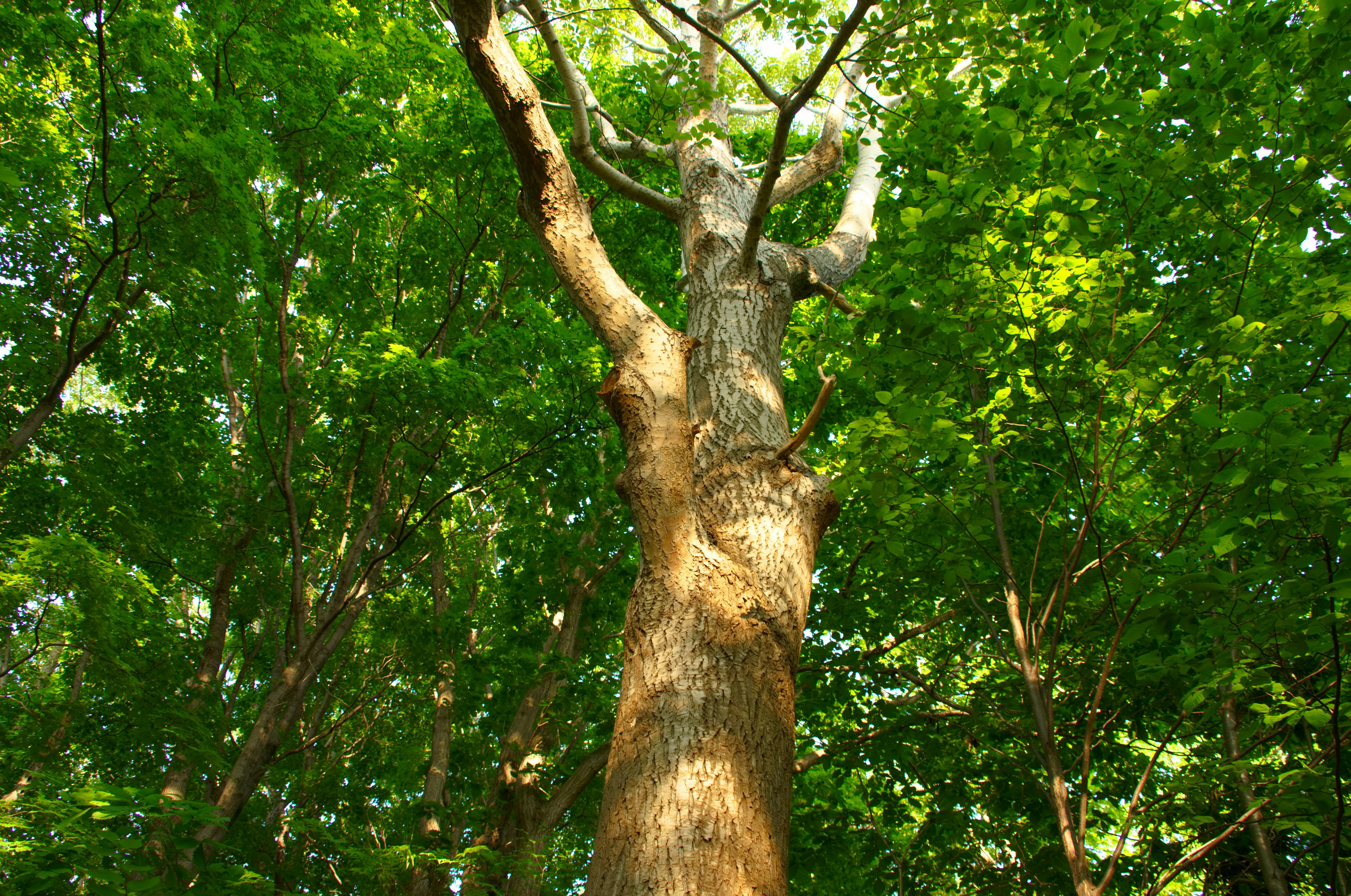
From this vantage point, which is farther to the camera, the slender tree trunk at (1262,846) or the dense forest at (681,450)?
the slender tree trunk at (1262,846)

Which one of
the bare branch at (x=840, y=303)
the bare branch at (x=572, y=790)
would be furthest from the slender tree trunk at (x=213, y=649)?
the bare branch at (x=840, y=303)

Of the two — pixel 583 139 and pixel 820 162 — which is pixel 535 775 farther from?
pixel 820 162

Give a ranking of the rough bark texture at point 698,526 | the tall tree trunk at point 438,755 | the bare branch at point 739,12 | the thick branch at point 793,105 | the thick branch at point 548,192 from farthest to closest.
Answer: the tall tree trunk at point 438,755
the bare branch at point 739,12
the thick branch at point 548,192
the thick branch at point 793,105
the rough bark texture at point 698,526

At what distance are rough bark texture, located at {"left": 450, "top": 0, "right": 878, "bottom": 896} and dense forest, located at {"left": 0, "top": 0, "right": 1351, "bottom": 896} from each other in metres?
0.02

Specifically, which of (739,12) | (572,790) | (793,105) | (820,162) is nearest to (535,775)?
(572,790)

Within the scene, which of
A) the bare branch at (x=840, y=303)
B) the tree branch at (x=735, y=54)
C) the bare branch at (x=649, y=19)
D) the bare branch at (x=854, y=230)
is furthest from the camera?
the bare branch at (x=854, y=230)

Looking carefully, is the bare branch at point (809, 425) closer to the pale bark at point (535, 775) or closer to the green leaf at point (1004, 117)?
the green leaf at point (1004, 117)

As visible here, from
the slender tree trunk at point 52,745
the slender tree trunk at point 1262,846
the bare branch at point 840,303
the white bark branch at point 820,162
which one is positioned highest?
the white bark branch at point 820,162

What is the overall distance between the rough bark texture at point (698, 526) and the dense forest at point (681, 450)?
2 cm

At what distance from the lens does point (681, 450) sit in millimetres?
2336

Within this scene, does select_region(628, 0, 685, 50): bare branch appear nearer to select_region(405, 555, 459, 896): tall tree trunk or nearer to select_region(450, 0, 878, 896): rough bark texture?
select_region(450, 0, 878, 896): rough bark texture

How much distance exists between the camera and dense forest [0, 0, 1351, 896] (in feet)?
6.98

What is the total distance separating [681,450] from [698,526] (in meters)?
0.29

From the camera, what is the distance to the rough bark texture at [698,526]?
1.58 meters
